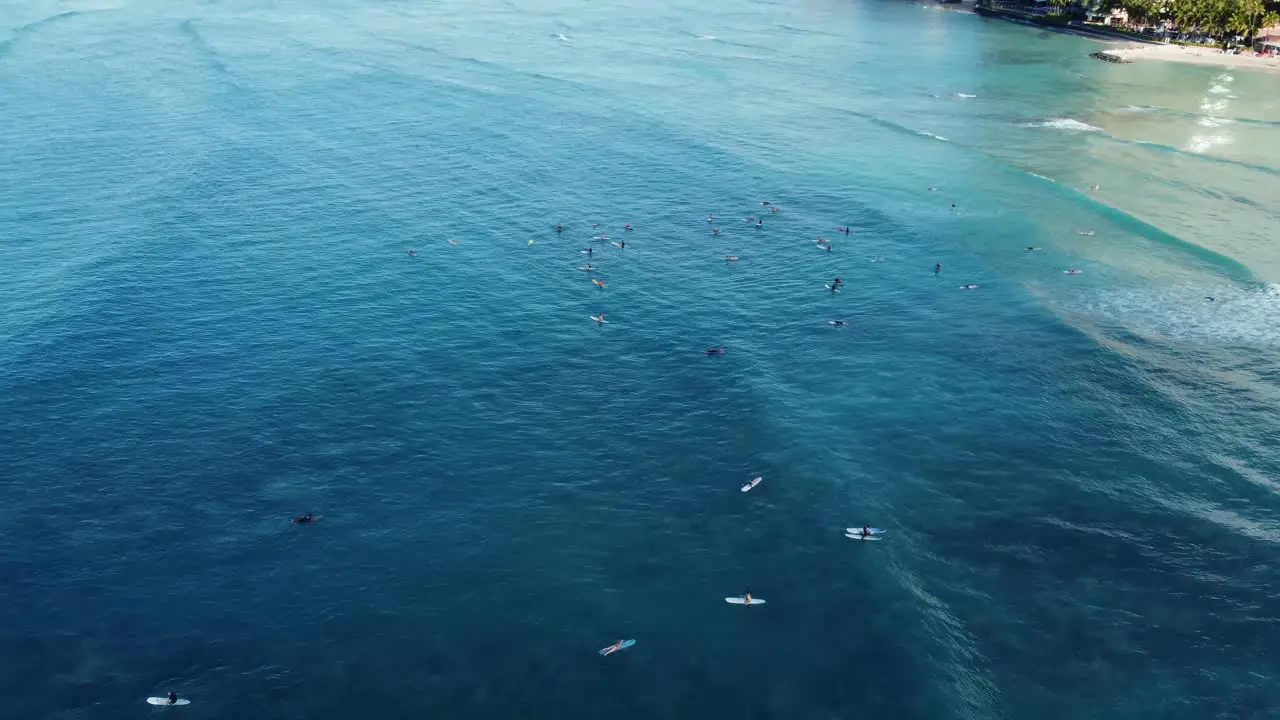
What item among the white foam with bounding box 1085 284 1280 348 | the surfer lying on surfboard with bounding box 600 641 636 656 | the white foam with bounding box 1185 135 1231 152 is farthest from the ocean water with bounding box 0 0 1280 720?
the white foam with bounding box 1185 135 1231 152

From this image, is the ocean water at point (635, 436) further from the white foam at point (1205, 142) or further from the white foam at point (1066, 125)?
the white foam at point (1066, 125)

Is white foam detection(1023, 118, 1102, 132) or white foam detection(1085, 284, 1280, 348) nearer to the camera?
white foam detection(1085, 284, 1280, 348)

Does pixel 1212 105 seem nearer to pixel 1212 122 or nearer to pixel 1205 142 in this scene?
pixel 1212 122

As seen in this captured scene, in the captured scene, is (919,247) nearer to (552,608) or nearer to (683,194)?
(683,194)

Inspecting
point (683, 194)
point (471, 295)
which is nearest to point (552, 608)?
point (471, 295)

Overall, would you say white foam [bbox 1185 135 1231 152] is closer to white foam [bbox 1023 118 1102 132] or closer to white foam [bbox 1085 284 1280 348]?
white foam [bbox 1023 118 1102 132]

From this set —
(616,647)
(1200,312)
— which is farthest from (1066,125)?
(616,647)
